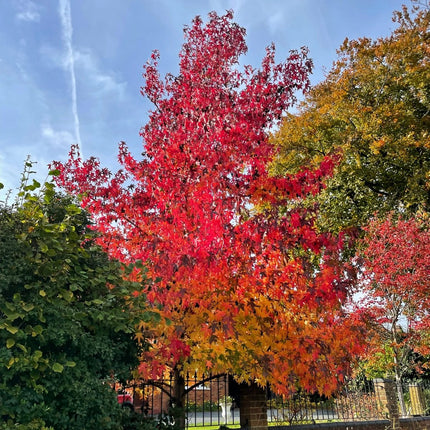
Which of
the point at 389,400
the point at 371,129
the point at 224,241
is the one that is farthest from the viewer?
the point at 371,129

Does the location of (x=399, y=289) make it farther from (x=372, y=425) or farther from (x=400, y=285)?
(x=372, y=425)

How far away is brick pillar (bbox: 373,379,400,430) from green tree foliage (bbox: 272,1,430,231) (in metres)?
9.65

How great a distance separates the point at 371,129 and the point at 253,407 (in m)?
15.2

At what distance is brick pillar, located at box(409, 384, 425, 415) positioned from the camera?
57.4ft

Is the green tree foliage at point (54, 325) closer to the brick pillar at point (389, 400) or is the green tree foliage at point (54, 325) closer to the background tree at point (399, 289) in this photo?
the brick pillar at point (389, 400)

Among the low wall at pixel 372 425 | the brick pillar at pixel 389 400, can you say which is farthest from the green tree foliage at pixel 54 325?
the brick pillar at pixel 389 400

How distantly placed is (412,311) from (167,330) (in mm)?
14267

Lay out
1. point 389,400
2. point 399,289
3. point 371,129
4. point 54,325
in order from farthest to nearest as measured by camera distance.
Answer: point 371,129 < point 399,289 < point 389,400 < point 54,325

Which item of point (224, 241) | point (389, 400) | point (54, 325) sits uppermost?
point (224, 241)

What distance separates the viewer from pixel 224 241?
734 centimetres

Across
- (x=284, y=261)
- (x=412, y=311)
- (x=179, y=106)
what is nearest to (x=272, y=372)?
(x=284, y=261)

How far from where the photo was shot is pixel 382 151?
21969 millimetres

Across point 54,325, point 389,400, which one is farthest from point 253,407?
point 389,400

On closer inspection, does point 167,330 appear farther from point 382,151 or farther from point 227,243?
point 382,151
